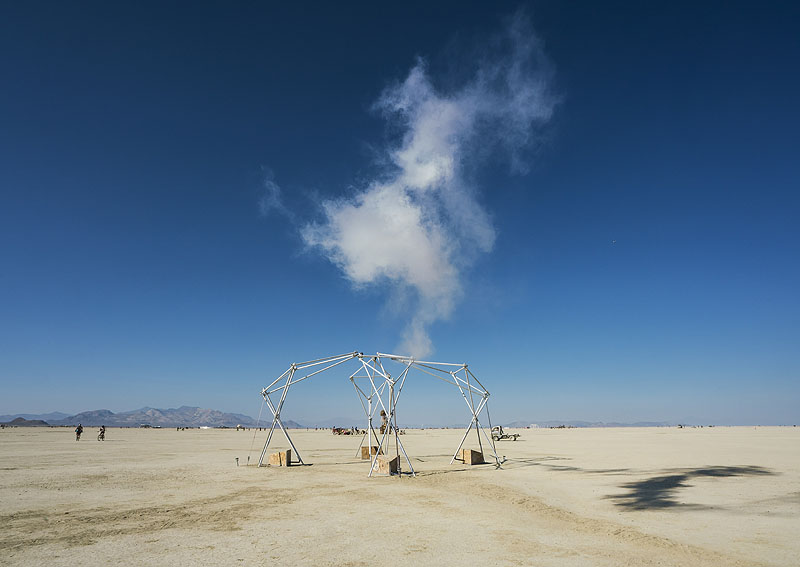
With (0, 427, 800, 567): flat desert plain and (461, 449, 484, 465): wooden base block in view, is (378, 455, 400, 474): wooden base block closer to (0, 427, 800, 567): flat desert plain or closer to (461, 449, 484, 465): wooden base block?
(0, 427, 800, 567): flat desert plain

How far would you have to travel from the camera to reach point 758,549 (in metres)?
8.88

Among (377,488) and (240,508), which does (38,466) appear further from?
(377,488)

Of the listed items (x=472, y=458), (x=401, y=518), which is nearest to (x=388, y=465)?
(x=472, y=458)

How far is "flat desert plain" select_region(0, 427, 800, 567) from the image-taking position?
8.47 m

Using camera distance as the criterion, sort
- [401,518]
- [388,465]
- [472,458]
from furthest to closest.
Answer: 1. [472,458]
2. [388,465]
3. [401,518]

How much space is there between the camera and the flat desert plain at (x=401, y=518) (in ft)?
27.8

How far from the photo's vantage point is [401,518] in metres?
11.5

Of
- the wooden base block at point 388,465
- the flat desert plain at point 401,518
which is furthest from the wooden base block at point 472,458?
the wooden base block at point 388,465

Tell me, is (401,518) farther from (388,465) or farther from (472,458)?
(472,458)

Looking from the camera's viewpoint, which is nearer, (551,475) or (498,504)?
(498,504)

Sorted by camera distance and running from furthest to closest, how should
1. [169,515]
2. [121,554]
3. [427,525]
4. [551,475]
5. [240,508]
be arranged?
[551,475] → [240,508] → [169,515] → [427,525] → [121,554]

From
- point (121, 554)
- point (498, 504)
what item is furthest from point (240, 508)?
point (498, 504)

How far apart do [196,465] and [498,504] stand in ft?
59.8

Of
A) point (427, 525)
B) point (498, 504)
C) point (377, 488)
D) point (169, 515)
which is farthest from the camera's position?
point (377, 488)
